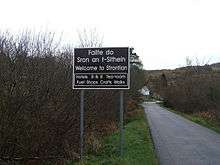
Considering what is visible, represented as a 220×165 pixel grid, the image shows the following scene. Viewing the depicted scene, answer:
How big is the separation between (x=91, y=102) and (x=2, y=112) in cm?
569

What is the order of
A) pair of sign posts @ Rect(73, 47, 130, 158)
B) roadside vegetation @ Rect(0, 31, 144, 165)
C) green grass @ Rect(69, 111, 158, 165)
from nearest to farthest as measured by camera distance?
roadside vegetation @ Rect(0, 31, 144, 165) < green grass @ Rect(69, 111, 158, 165) < pair of sign posts @ Rect(73, 47, 130, 158)

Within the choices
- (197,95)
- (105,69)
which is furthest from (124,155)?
(197,95)

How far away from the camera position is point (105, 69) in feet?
39.1

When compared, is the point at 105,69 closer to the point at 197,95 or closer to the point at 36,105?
the point at 36,105

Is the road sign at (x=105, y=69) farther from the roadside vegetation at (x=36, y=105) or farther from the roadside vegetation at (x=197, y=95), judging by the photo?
the roadside vegetation at (x=197, y=95)

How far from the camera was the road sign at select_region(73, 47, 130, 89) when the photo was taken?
39.0 ft

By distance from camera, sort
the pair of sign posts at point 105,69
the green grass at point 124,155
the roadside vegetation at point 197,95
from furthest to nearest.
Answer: the roadside vegetation at point 197,95 → the pair of sign posts at point 105,69 → the green grass at point 124,155

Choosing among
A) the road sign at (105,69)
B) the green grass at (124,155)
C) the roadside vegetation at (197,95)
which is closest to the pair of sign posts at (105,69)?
the road sign at (105,69)

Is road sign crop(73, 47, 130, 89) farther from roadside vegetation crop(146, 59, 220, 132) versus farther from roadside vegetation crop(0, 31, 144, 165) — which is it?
roadside vegetation crop(146, 59, 220, 132)

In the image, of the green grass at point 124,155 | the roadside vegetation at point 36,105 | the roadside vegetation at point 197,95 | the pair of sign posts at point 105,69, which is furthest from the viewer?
the roadside vegetation at point 197,95

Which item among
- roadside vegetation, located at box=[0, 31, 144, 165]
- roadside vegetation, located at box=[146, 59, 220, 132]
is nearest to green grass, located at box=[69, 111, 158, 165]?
roadside vegetation, located at box=[0, 31, 144, 165]

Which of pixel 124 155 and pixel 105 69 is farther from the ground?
pixel 105 69

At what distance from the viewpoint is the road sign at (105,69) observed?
11891 mm

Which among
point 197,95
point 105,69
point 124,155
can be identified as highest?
point 105,69
